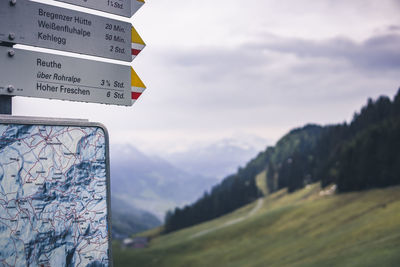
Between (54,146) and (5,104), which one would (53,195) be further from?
(5,104)

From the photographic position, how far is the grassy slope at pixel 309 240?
A: 43.5 metres

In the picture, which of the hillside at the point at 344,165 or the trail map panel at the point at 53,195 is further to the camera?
the hillside at the point at 344,165

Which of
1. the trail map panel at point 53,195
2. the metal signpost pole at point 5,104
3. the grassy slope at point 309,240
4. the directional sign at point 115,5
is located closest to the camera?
the trail map panel at point 53,195

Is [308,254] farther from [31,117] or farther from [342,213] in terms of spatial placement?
[31,117]

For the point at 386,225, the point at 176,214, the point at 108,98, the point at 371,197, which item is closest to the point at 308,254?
the point at 386,225

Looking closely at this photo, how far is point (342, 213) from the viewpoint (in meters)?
77.9

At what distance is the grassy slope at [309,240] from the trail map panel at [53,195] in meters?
31.6

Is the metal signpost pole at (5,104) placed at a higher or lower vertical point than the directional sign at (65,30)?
lower

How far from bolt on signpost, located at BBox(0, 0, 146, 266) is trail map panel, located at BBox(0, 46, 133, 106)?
0.01 m

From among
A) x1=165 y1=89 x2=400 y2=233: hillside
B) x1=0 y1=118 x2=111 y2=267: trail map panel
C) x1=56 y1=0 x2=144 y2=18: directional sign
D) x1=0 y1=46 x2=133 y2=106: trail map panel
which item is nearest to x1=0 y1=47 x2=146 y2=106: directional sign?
x1=0 y1=46 x2=133 y2=106: trail map panel

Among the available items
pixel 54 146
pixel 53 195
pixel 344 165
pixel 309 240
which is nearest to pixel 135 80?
pixel 54 146

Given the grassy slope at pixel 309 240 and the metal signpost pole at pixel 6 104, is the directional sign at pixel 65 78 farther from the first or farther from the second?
the grassy slope at pixel 309 240

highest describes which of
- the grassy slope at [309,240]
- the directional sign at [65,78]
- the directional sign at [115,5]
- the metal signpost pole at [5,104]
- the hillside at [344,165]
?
the hillside at [344,165]

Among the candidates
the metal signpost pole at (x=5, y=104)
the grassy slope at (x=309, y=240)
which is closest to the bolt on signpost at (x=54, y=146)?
the metal signpost pole at (x=5, y=104)
